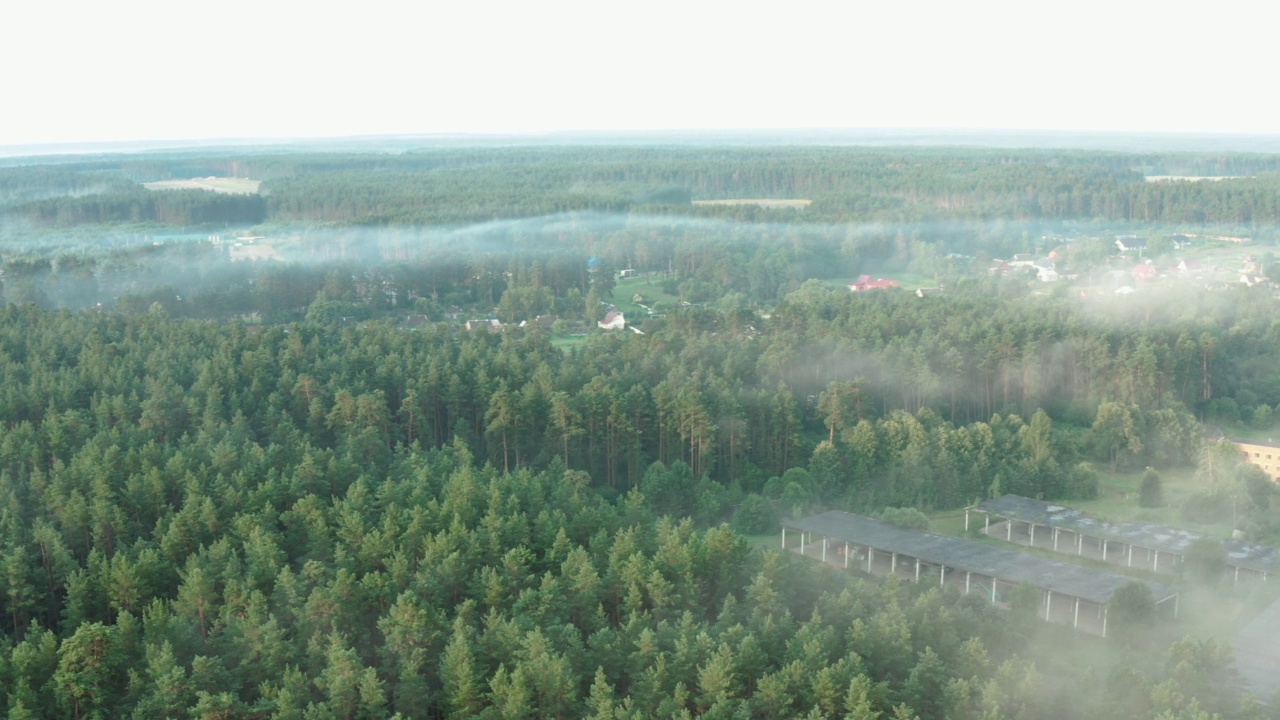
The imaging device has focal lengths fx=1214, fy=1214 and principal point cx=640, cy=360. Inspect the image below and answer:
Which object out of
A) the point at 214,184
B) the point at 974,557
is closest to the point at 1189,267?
the point at 974,557

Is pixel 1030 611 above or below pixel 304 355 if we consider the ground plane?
below

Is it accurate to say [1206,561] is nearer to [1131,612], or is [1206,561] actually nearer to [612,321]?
[1131,612]

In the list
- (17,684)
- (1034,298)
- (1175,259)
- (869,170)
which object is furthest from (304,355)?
(869,170)

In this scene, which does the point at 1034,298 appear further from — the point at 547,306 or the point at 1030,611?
the point at 1030,611

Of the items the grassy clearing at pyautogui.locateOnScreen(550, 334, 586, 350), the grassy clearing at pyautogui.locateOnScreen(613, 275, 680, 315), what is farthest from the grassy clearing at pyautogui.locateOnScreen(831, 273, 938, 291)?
the grassy clearing at pyautogui.locateOnScreen(550, 334, 586, 350)

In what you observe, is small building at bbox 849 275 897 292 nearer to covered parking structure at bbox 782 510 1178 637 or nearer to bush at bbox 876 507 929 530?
bush at bbox 876 507 929 530

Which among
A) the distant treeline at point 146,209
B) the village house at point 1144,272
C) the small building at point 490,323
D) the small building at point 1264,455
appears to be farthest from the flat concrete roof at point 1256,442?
the distant treeline at point 146,209

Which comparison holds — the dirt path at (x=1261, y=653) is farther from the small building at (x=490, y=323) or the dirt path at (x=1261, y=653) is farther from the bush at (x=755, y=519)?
the small building at (x=490, y=323)
